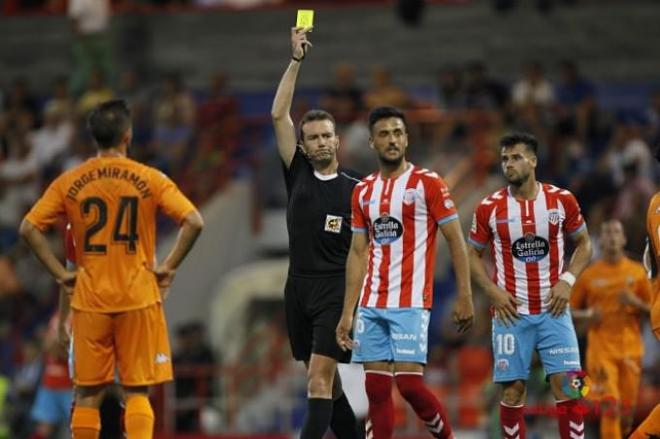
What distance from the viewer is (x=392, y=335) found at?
36.8 feet

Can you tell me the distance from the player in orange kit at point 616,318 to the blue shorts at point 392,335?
2849mm

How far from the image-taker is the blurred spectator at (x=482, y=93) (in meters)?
21.7

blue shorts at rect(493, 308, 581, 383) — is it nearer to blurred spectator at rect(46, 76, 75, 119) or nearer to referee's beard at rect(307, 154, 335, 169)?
referee's beard at rect(307, 154, 335, 169)

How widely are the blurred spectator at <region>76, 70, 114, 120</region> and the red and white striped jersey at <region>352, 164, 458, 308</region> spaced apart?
13.2 m

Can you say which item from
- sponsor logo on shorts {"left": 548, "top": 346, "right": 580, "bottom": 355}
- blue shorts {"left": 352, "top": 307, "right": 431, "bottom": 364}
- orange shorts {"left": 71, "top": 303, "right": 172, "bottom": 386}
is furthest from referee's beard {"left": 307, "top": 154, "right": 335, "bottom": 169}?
sponsor logo on shorts {"left": 548, "top": 346, "right": 580, "bottom": 355}

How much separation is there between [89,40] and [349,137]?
5637 millimetres

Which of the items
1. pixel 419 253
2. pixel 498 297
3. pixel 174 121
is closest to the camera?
pixel 419 253

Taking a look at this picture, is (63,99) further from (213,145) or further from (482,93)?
(482,93)

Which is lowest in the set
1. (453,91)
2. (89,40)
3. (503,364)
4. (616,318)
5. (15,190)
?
(503,364)

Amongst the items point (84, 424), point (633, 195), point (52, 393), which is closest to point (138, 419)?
point (84, 424)

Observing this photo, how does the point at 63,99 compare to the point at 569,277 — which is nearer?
the point at 569,277

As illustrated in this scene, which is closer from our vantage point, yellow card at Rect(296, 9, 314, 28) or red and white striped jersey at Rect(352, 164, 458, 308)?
red and white striped jersey at Rect(352, 164, 458, 308)

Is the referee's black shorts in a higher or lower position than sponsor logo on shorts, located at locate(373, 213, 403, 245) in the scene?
lower

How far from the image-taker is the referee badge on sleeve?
1180 centimetres
